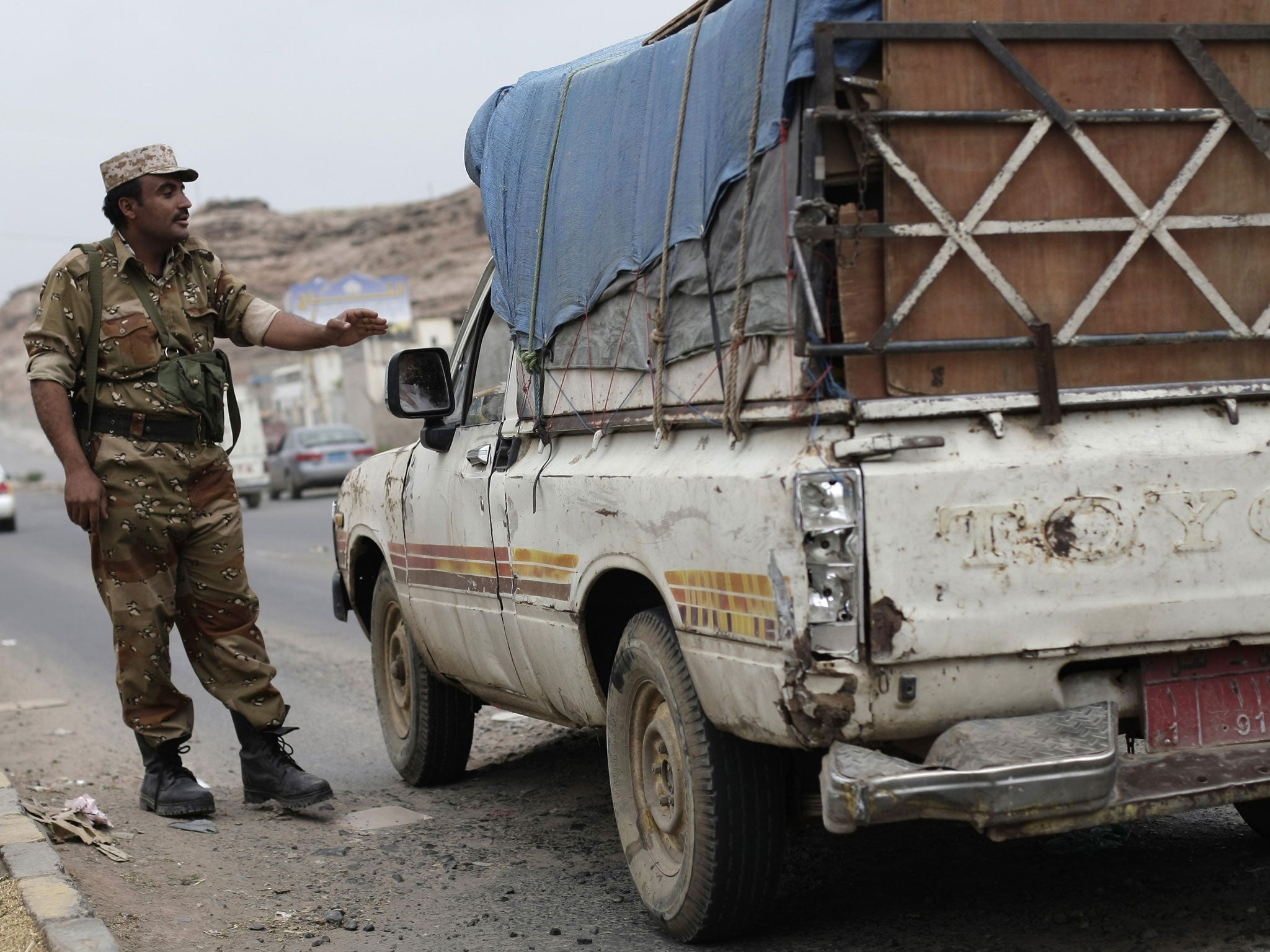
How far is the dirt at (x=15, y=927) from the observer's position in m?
3.93

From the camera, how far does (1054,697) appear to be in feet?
11.0

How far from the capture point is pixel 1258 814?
14.7 ft

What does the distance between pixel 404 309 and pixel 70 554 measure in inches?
1448

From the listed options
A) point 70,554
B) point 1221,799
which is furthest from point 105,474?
point 70,554

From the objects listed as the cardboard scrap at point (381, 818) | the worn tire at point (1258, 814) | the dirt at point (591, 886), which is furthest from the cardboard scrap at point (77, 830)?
the worn tire at point (1258, 814)

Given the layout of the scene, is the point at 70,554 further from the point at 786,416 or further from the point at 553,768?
the point at 786,416

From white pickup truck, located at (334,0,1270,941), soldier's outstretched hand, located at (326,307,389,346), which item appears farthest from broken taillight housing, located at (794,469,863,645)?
soldier's outstretched hand, located at (326,307,389,346)

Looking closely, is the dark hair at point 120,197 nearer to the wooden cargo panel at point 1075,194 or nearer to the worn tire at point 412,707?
the worn tire at point 412,707

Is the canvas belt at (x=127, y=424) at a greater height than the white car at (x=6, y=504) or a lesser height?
greater

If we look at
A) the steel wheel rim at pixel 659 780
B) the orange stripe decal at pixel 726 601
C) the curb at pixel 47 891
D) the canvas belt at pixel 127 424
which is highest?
the canvas belt at pixel 127 424

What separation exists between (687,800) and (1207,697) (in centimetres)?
126

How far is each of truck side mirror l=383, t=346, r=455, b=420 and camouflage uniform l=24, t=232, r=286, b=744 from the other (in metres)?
0.71

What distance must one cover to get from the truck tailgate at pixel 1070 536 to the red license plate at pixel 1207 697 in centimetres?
11

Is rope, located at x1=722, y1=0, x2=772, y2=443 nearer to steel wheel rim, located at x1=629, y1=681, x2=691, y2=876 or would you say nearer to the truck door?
steel wheel rim, located at x1=629, y1=681, x2=691, y2=876
